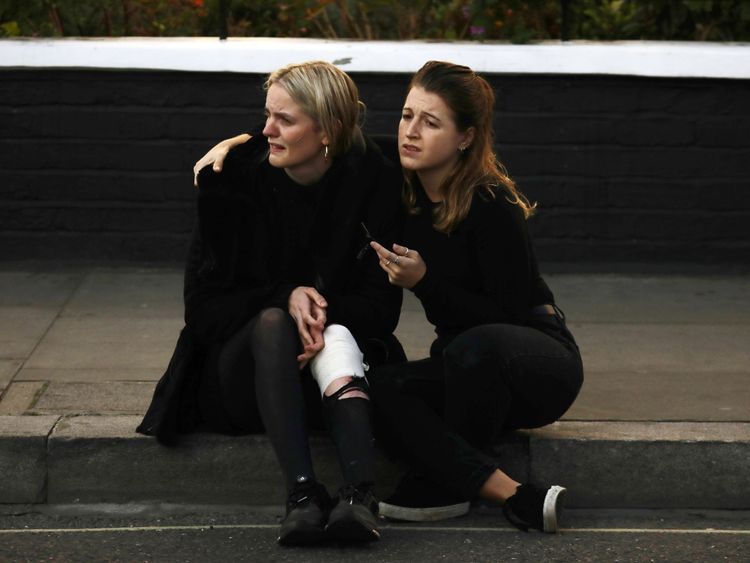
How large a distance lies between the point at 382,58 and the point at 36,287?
1856mm

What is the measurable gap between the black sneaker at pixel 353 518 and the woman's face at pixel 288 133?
38.6 inches

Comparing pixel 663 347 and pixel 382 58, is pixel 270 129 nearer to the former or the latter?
pixel 663 347

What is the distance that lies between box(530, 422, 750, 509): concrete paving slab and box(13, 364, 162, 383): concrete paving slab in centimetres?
154

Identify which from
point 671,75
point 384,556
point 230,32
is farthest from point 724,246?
point 384,556

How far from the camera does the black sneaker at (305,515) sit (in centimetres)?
438

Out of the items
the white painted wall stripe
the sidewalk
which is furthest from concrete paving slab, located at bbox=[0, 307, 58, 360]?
the white painted wall stripe

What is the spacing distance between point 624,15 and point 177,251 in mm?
2414

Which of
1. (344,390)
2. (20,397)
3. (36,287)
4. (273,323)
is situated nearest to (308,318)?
(273,323)

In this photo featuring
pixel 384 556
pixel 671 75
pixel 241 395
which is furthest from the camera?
pixel 671 75

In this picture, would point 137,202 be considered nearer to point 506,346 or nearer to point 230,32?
point 230,32

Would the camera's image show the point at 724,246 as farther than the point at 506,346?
Yes

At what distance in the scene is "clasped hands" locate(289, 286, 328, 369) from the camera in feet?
15.2

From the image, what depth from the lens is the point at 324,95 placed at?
15.6 ft

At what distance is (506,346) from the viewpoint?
4629 mm
